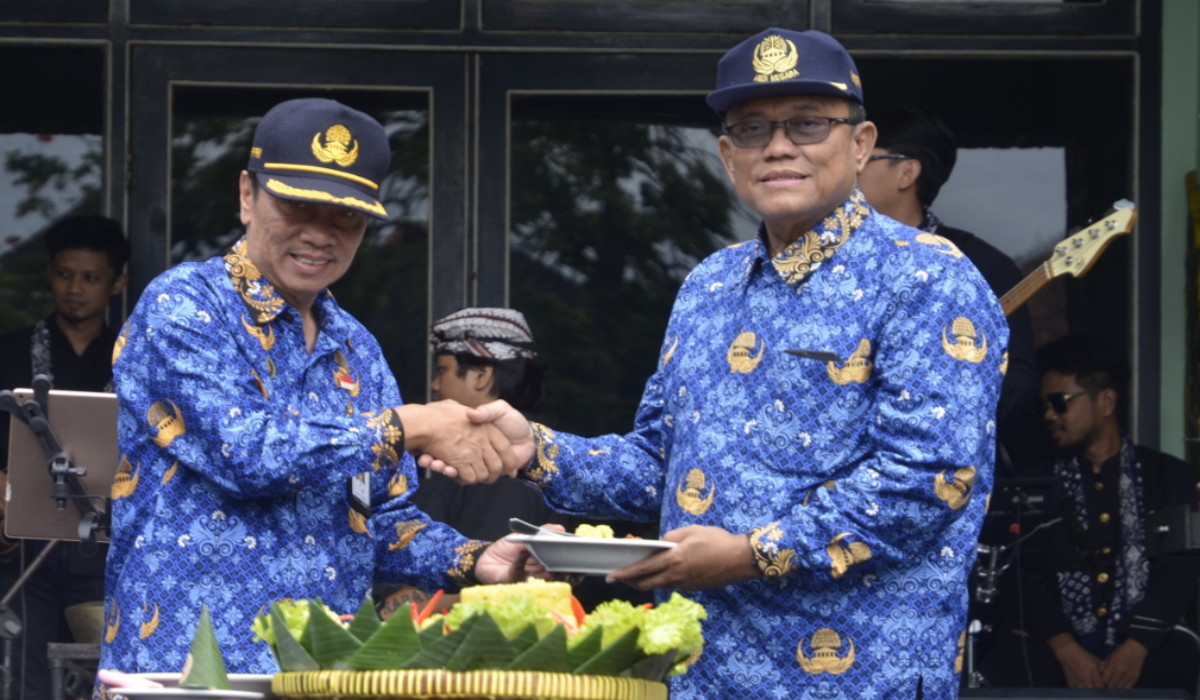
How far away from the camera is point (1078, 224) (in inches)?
268

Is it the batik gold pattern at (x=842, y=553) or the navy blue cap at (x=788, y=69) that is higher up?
the navy blue cap at (x=788, y=69)

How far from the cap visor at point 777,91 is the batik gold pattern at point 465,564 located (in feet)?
3.16

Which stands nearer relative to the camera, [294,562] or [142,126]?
[294,562]

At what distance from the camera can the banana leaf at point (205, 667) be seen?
2504 mm

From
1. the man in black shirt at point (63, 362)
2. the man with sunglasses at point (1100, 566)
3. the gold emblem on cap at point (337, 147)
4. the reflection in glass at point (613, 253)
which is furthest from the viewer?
the reflection in glass at point (613, 253)

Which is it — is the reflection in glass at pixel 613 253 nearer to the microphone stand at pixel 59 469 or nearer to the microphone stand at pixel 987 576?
the microphone stand at pixel 987 576

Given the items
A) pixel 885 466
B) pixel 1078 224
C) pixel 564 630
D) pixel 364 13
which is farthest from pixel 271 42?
pixel 564 630

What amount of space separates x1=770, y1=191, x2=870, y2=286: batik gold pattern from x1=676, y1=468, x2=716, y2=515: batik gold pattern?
1.26ft

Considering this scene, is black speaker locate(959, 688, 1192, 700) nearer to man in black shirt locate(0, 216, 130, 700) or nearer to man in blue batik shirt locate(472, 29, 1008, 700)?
man in blue batik shirt locate(472, 29, 1008, 700)

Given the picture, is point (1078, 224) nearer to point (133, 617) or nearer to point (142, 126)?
point (142, 126)

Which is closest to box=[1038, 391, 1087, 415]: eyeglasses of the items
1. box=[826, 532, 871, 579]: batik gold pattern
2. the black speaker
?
the black speaker

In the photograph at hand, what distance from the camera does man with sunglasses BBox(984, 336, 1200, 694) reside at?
6488 mm

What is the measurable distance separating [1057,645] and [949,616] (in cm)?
356

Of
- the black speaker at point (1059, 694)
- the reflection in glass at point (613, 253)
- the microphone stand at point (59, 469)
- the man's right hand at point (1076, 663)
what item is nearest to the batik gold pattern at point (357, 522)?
the microphone stand at point (59, 469)
